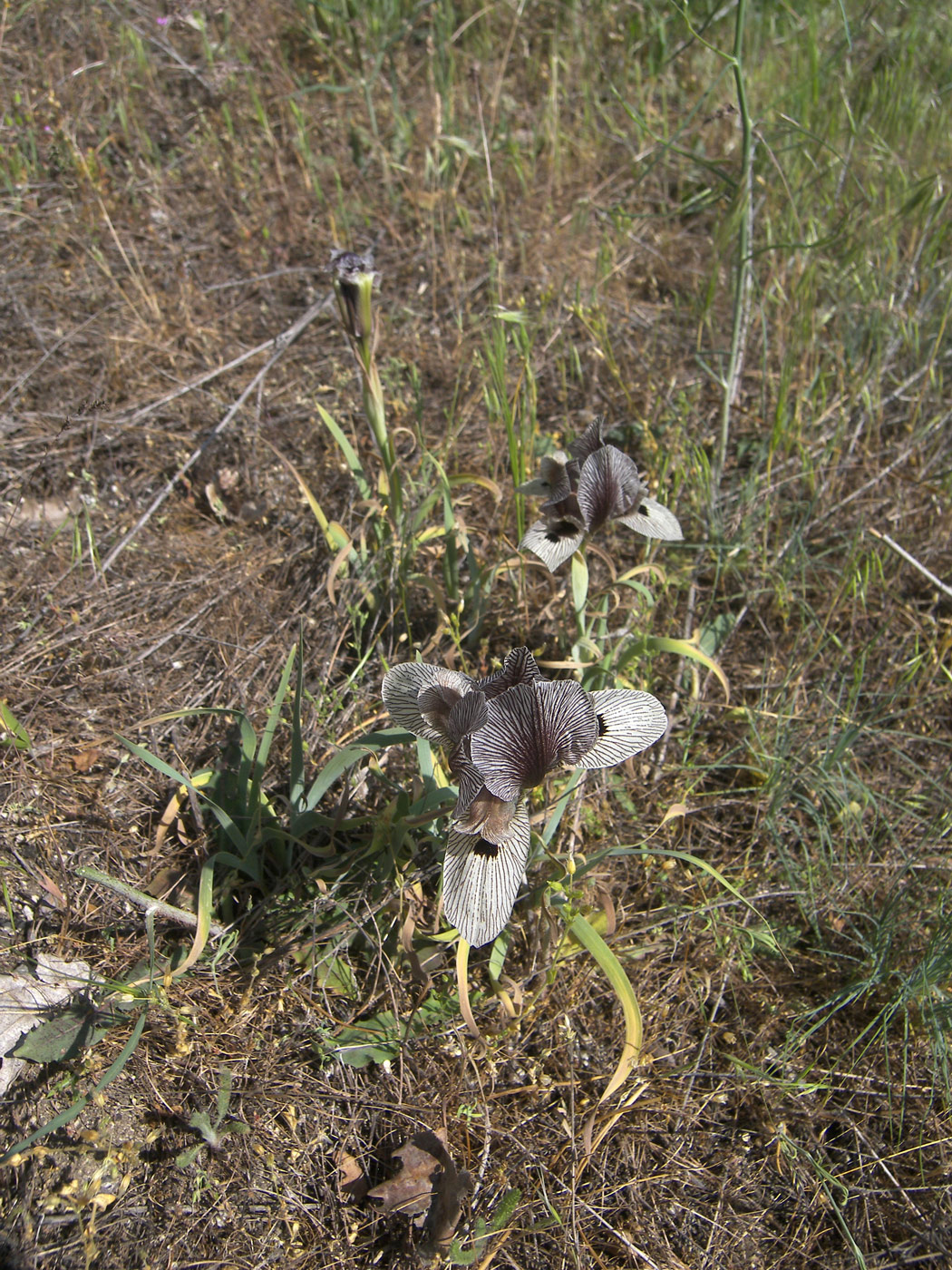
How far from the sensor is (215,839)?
197 centimetres

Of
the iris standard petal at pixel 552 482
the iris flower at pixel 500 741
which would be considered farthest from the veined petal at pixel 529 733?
the iris standard petal at pixel 552 482

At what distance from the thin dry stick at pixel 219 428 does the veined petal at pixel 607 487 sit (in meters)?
1.31

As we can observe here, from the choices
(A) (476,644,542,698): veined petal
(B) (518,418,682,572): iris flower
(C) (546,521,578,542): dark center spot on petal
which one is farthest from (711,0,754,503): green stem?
(A) (476,644,542,698): veined petal

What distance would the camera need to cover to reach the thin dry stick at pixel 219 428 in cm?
245

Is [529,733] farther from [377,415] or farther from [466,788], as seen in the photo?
[377,415]

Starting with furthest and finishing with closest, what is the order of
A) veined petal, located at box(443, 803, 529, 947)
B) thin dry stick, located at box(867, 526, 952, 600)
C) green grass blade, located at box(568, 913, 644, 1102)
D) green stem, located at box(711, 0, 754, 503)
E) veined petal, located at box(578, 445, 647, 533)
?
thin dry stick, located at box(867, 526, 952, 600), green stem, located at box(711, 0, 754, 503), veined petal, located at box(578, 445, 647, 533), green grass blade, located at box(568, 913, 644, 1102), veined petal, located at box(443, 803, 529, 947)

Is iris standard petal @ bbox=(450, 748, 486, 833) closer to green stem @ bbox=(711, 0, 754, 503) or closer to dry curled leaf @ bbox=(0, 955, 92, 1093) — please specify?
dry curled leaf @ bbox=(0, 955, 92, 1093)

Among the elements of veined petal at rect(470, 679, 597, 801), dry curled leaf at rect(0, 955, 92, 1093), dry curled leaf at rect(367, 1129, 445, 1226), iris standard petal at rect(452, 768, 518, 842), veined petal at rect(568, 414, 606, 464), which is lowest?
dry curled leaf at rect(367, 1129, 445, 1226)

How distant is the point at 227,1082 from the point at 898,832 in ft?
5.75

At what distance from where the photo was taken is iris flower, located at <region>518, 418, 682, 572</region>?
1.92 metres

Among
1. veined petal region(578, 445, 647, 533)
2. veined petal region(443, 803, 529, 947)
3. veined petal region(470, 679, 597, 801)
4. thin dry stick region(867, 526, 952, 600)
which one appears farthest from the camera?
thin dry stick region(867, 526, 952, 600)

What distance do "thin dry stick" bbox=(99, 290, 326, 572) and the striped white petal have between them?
3.97 feet

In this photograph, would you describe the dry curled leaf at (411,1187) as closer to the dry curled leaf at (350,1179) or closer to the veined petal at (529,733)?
the dry curled leaf at (350,1179)

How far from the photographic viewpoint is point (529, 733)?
4.59 ft
